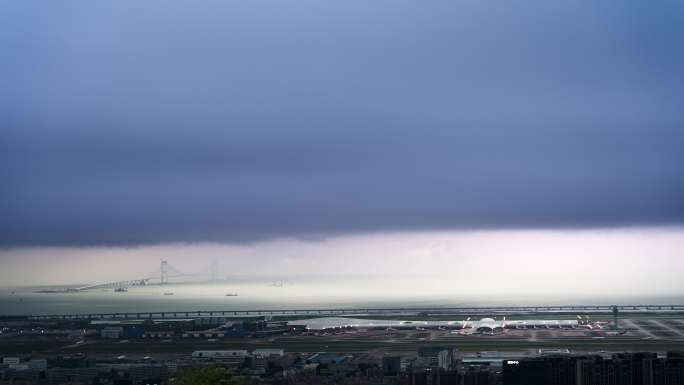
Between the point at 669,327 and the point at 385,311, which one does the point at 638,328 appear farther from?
the point at 385,311

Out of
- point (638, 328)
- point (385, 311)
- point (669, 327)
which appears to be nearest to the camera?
point (669, 327)

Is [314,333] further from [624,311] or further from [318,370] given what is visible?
[624,311]

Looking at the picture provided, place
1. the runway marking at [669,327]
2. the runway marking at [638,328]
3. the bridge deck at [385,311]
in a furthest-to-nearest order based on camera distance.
Answer: the bridge deck at [385,311]
the runway marking at [669,327]
the runway marking at [638,328]

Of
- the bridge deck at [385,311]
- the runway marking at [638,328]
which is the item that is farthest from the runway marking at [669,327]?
the bridge deck at [385,311]

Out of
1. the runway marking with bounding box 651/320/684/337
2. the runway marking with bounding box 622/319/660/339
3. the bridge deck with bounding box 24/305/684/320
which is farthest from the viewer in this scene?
the bridge deck with bounding box 24/305/684/320

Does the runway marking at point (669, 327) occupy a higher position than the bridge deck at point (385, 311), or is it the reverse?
the runway marking at point (669, 327)

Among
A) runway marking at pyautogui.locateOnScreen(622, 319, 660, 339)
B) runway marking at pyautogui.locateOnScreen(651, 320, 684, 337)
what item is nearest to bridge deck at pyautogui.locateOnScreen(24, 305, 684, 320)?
runway marking at pyautogui.locateOnScreen(622, 319, 660, 339)

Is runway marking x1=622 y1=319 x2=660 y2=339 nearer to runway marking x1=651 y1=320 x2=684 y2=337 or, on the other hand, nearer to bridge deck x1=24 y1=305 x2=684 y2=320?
runway marking x1=651 y1=320 x2=684 y2=337

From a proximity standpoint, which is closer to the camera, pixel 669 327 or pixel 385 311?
pixel 669 327

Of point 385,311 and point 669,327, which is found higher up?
point 669,327

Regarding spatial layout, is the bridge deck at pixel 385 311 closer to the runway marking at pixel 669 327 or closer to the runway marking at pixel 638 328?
the runway marking at pixel 638 328

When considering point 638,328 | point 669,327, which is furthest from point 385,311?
point 669,327

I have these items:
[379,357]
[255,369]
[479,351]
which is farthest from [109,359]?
[479,351]
